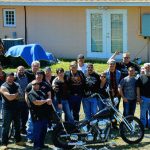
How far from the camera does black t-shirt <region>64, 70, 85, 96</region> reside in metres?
13.2

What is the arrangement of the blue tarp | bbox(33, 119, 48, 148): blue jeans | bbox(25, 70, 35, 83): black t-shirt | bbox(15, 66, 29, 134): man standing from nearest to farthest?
bbox(33, 119, 48, 148): blue jeans, bbox(15, 66, 29, 134): man standing, bbox(25, 70, 35, 83): black t-shirt, the blue tarp

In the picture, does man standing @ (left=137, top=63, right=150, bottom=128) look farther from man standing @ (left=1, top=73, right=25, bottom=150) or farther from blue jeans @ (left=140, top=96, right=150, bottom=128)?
man standing @ (left=1, top=73, right=25, bottom=150)

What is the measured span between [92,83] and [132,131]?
159 cm

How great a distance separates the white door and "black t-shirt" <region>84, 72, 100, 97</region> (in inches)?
440

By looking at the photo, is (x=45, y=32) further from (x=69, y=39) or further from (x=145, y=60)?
(x=145, y=60)

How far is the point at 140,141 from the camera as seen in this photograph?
41.3 feet

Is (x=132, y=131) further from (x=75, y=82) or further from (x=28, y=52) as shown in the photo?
(x=28, y=52)

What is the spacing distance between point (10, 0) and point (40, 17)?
166cm

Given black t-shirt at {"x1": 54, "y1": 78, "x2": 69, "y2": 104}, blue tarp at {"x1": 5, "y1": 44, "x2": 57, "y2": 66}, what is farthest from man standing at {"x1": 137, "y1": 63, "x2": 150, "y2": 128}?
blue tarp at {"x1": 5, "y1": 44, "x2": 57, "y2": 66}

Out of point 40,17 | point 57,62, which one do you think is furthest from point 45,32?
point 57,62

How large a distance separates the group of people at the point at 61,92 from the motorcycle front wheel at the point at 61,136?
26cm

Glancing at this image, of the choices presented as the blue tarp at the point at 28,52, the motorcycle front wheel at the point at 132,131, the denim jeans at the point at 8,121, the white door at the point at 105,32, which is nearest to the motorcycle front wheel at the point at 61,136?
the denim jeans at the point at 8,121

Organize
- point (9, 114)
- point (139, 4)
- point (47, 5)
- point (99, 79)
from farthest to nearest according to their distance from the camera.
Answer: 1. point (47, 5)
2. point (139, 4)
3. point (99, 79)
4. point (9, 114)

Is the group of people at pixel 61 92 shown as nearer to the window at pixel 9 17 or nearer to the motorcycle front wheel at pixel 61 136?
the motorcycle front wheel at pixel 61 136
